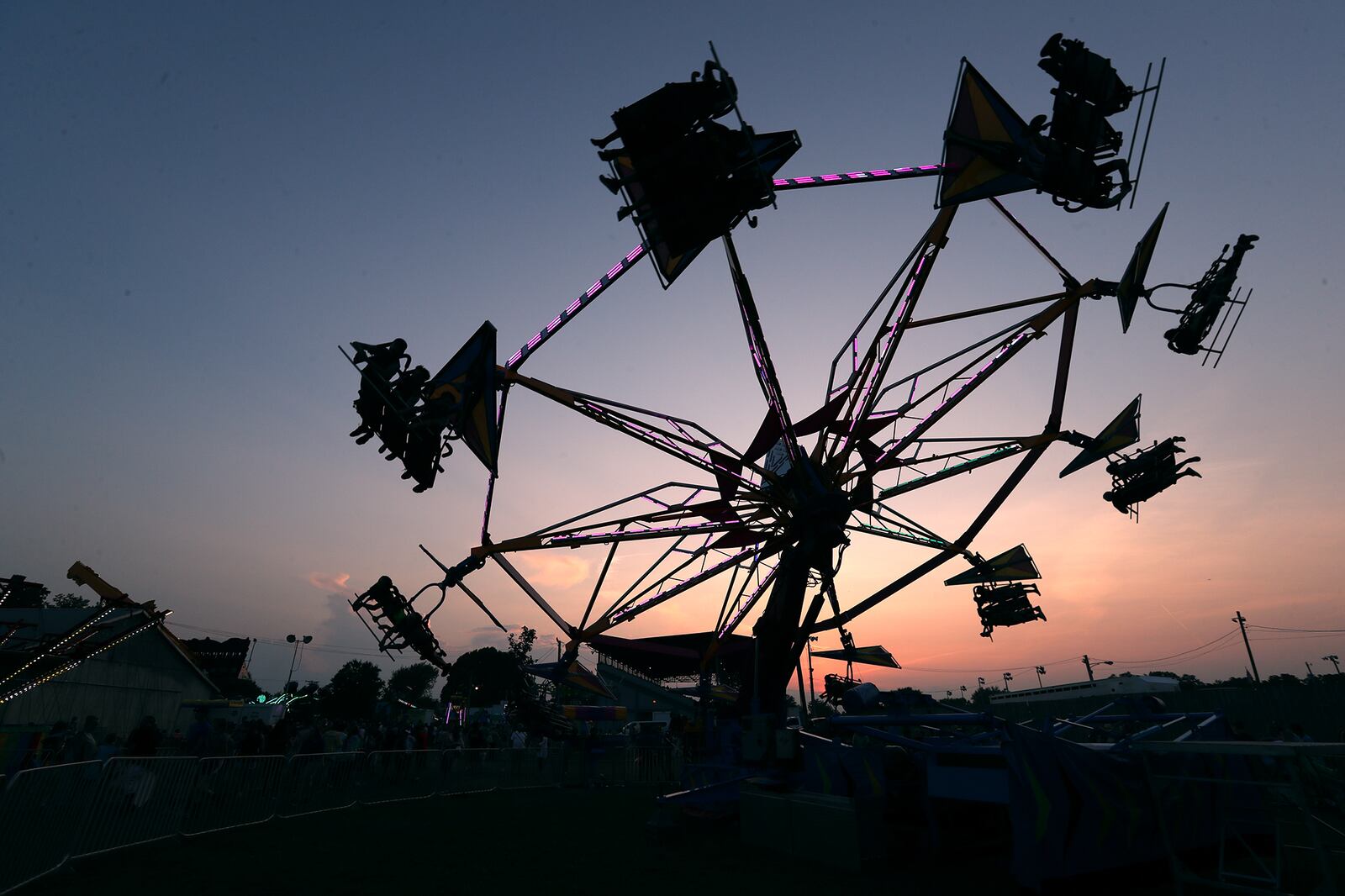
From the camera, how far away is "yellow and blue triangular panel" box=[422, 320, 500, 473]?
41.8 feet

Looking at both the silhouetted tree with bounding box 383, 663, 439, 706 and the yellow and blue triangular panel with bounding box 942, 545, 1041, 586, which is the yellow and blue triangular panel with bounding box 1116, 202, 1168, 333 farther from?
the silhouetted tree with bounding box 383, 663, 439, 706

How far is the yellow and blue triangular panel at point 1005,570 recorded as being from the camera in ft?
59.9

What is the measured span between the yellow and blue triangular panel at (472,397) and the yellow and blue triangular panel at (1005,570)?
1314 cm

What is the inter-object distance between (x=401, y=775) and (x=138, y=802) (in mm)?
7997

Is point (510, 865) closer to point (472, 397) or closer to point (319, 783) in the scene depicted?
point (319, 783)

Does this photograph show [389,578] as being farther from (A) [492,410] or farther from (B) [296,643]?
(B) [296,643]

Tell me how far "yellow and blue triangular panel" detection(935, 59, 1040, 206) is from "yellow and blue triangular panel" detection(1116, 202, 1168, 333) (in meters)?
2.90

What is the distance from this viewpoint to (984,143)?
1140 cm

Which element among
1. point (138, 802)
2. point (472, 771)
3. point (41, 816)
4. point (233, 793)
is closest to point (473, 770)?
point (472, 771)

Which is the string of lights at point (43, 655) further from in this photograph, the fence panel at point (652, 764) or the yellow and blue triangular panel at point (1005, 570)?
the yellow and blue triangular panel at point (1005, 570)

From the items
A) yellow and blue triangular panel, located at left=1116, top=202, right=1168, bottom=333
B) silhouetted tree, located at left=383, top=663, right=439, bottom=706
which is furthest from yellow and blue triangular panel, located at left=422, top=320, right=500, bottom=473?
silhouetted tree, located at left=383, top=663, right=439, bottom=706

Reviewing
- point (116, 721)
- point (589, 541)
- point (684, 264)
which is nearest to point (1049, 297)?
point (684, 264)

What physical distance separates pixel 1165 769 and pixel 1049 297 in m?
10.3

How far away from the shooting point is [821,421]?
56.7 ft
